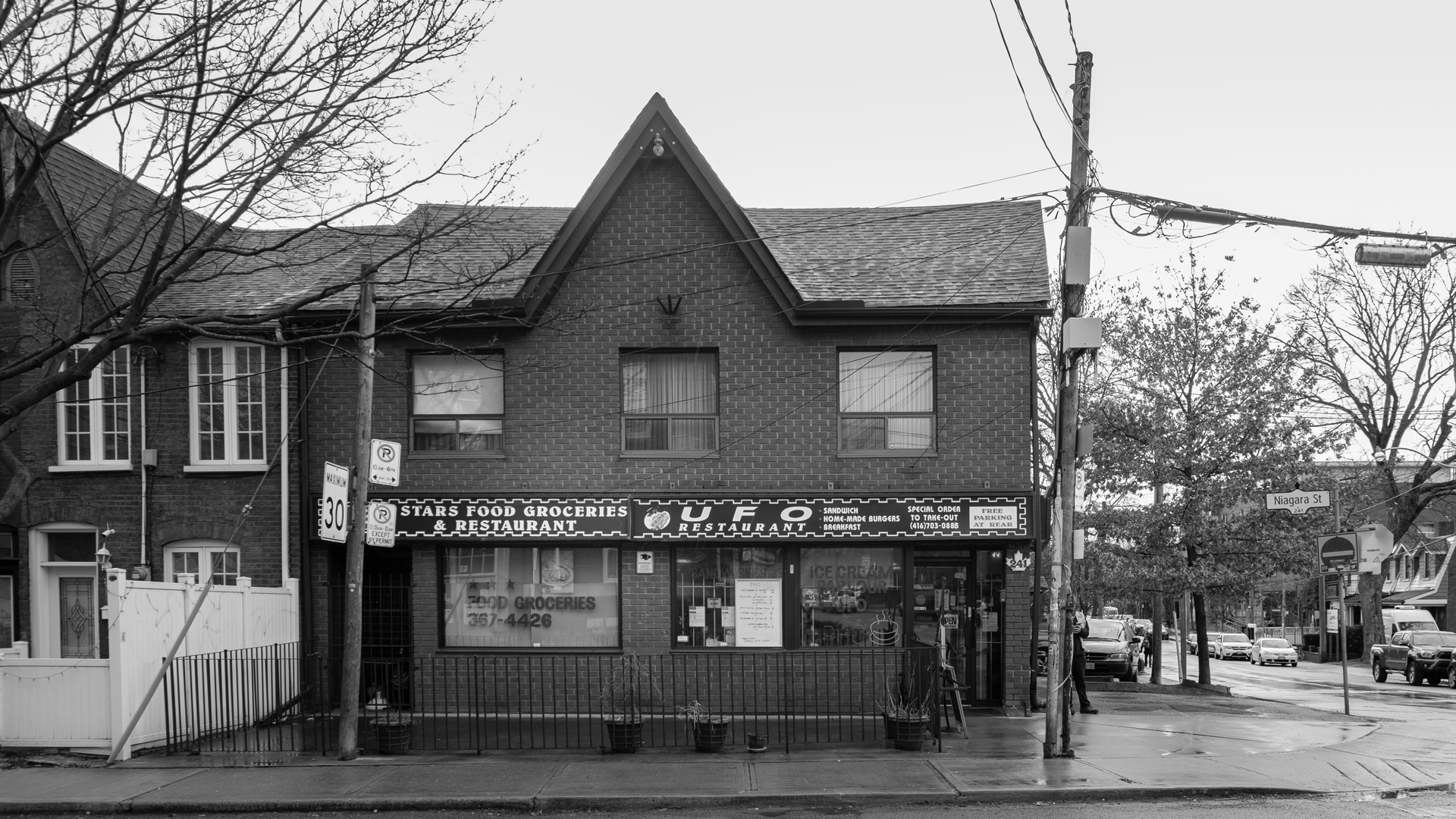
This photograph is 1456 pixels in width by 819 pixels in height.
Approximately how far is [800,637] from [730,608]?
1069 millimetres

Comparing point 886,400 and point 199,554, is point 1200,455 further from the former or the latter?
point 199,554

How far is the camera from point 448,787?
40.4ft

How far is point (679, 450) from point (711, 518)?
116cm

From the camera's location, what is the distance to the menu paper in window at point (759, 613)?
57.8 feet

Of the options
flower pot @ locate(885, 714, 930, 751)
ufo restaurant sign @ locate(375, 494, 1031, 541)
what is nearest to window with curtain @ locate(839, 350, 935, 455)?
ufo restaurant sign @ locate(375, 494, 1031, 541)

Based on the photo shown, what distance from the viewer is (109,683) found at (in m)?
13.9

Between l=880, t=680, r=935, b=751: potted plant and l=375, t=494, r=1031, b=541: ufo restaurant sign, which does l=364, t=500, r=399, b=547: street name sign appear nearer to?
l=375, t=494, r=1031, b=541: ufo restaurant sign

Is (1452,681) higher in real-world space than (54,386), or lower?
lower

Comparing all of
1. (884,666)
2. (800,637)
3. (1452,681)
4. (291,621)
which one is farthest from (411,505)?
(1452,681)

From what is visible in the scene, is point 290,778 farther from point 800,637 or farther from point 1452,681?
point 1452,681

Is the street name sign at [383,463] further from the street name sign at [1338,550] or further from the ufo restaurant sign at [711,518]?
the street name sign at [1338,550]

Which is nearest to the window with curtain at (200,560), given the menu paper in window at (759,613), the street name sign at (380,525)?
the street name sign at (380,525)

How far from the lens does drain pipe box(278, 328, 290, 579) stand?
57.7 feet

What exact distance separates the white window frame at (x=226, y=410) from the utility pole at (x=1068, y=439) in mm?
11016
